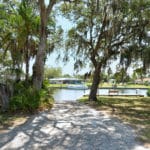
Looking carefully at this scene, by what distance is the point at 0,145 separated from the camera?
7.07m

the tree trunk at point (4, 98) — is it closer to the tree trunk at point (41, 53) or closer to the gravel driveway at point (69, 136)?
the tree trunk at point (41, 53)

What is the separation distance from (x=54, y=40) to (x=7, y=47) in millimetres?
3244

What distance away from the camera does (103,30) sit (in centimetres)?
2098

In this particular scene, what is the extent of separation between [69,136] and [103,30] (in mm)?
13613

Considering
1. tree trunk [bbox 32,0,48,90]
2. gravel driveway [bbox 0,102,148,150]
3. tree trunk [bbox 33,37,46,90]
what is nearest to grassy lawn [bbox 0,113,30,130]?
gravel driveway [bbox 0,102,148,150]

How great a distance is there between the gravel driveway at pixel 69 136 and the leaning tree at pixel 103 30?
9043 mm

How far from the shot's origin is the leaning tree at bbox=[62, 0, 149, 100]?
1900cm

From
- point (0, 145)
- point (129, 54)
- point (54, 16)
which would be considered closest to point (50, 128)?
point (0, 145)

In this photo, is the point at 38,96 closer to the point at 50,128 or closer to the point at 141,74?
the point at 50,128

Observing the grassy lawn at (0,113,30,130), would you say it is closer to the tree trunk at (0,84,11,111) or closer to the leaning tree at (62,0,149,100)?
the tree trunk at (0,84,11,111)

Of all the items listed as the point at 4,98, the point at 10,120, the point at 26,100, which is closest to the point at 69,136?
the point at 10,120

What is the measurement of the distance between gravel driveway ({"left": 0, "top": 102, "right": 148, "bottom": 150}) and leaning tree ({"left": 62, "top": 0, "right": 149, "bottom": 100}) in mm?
9043

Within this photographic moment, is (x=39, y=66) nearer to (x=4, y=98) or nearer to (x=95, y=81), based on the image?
(x=4, y=98)

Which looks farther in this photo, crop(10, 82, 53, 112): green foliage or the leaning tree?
the leaning tree
